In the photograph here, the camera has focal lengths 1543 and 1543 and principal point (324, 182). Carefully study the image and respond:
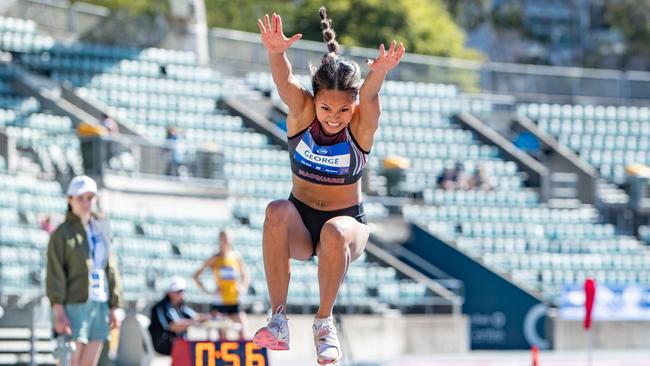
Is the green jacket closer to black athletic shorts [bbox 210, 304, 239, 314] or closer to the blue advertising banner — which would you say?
black athletic shorts [bbox 210, 304, 239, 314]

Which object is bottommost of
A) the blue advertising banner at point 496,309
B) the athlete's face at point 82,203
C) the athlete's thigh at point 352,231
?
the blue advertising banner at point 496,309

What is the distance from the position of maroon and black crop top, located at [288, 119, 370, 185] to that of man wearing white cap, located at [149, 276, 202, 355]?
6.66 m

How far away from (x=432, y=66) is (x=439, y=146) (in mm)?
2963

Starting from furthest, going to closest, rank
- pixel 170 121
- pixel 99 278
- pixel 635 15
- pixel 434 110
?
pixel 635 15
pixel 434 110
pixel 170 121
pixel 99 278

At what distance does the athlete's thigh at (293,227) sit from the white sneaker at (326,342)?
459 millimetres

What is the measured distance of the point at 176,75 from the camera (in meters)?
29.9

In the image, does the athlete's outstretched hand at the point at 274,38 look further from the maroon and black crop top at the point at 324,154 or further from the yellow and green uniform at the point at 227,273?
the yellow and green uniform at the point at 227,273

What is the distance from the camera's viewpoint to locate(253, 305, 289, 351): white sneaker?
9.72m

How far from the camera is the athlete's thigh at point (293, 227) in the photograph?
9852 mm

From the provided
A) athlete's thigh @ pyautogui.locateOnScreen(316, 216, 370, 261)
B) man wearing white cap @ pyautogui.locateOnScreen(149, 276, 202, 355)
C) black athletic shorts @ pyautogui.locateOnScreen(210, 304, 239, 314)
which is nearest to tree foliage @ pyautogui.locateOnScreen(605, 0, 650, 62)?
black athletic shorts @ pyautogui.locateOnScreen(210, 304, 239, 314)

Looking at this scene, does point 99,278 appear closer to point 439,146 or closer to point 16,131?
point 16,131

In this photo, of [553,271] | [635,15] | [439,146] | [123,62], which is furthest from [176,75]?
[635,15]

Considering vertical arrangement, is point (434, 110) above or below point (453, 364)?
above

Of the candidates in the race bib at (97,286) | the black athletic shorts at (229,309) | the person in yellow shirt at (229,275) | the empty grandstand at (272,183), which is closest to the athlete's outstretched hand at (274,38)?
the race bib at (97,286)
